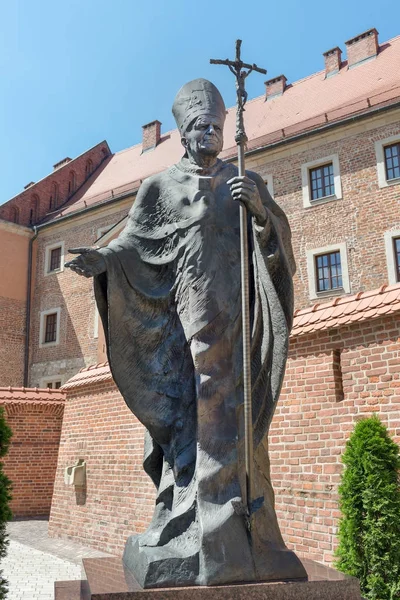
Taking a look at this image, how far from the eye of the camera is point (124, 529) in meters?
9.36

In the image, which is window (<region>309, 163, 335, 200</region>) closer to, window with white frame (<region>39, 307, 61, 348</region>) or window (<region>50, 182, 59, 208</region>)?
window with white frame (<region>39, 307, 61, 348</region>)

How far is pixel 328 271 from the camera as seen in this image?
1812cm

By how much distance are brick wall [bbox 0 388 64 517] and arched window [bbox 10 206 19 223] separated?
51.6 feet

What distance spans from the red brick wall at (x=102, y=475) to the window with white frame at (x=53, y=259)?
52.3 ft

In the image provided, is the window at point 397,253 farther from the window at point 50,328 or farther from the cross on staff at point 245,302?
the window at point 50,328

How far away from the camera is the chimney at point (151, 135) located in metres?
27.4

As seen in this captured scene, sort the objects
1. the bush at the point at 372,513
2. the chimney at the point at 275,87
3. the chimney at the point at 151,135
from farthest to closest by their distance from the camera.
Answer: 1. the chimney at the point at 151,135
2. the chimney at the point at 275,87
3. the bush at the point at 372,513

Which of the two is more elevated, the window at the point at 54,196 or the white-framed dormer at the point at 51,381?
the window at the point at 54,196

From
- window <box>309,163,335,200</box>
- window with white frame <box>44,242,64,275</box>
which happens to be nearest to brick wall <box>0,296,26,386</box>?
window with white frame <box>44,242,64,275</box>

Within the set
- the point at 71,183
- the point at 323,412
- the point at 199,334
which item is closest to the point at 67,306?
the point at 71,183

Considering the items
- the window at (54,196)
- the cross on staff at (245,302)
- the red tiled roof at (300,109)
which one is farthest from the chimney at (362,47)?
the cross on staff at (245,302)

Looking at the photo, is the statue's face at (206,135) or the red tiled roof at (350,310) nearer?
the statue's face at (206,135)

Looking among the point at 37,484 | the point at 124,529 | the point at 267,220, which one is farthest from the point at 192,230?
the point at 37,484

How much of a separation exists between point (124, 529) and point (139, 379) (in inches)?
283
